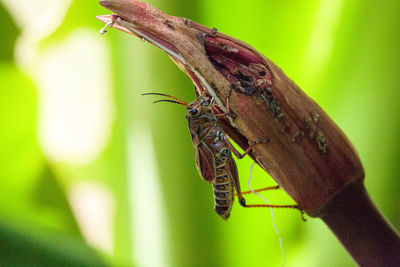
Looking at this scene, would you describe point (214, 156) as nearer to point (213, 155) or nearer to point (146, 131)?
point (213, 155)

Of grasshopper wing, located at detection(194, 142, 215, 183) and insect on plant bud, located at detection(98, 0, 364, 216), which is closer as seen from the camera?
insect on plant bud, located at detection(98, 0, 364, 216)

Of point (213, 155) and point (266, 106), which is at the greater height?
point (266, 106)

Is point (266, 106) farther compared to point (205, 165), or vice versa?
point (205, 165)

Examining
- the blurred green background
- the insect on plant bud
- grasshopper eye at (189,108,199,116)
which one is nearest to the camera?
the insect on plant bud

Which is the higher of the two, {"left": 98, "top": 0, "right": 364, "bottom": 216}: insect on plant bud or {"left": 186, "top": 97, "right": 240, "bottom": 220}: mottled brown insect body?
{"left": 98, "top": 0, "right": 364, "bottom": 216}: insect on plant bud

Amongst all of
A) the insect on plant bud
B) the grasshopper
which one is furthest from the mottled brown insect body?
the insect on plant bud

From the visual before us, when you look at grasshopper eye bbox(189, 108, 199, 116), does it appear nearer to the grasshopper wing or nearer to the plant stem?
the grasshopper wing

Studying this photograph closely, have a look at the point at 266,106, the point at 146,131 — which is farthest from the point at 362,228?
the point at 146,131
